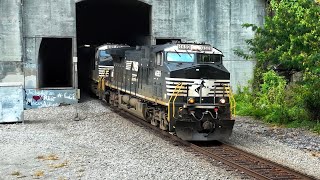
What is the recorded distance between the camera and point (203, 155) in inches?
452

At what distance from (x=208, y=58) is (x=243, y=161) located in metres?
3.97

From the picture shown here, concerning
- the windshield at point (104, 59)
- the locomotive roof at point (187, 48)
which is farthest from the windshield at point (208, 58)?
Result: the windshield at point (104, 59)

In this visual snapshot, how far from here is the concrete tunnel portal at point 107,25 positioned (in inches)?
1146

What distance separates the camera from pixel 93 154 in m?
11.3

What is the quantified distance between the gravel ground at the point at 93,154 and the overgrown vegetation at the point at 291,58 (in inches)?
Answer: 219

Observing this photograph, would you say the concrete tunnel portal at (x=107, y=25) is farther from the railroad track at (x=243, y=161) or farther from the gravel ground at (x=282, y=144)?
the railroad track at (x=243, y=161)

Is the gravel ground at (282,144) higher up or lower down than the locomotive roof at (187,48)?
lower down

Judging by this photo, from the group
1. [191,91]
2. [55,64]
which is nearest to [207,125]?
[191,91]

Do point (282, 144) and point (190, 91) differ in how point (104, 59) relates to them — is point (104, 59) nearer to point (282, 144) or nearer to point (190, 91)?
point (190, 91)

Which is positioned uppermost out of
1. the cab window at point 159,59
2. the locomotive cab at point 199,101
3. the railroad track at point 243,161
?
the cab window at point 159,59

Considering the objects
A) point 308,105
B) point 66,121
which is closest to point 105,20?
point 66,121

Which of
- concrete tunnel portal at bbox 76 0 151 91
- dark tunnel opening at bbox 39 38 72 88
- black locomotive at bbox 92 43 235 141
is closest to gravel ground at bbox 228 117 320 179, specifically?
black locomotive at bbox 92 43 235 141

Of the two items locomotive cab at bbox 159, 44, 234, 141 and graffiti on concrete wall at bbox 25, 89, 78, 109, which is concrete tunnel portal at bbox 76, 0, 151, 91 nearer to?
graffiti on concrete wall at bbox 25, 89, 78, 109

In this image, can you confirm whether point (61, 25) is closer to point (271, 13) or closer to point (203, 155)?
point (271, 13)
